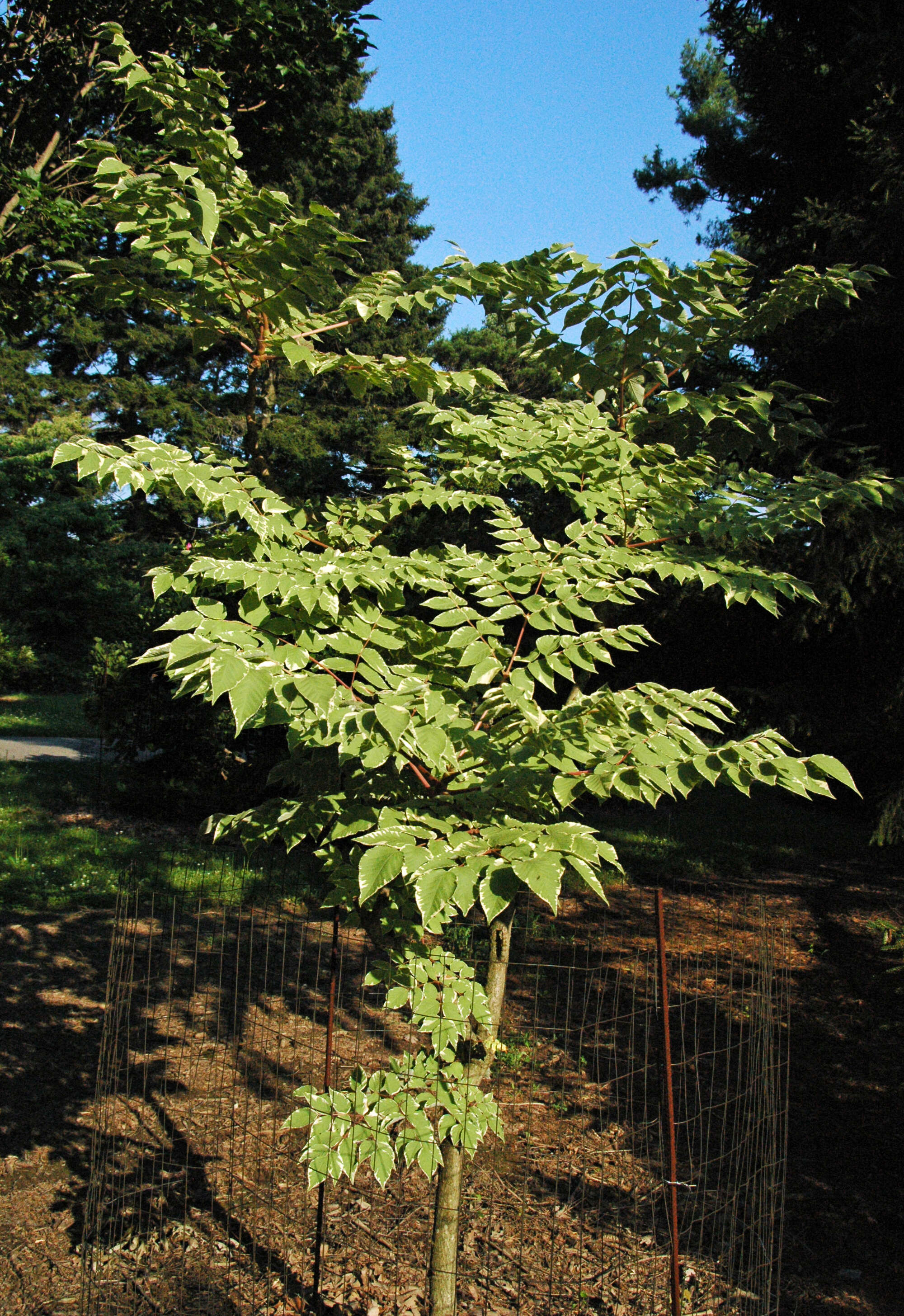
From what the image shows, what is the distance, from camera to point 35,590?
21609mm

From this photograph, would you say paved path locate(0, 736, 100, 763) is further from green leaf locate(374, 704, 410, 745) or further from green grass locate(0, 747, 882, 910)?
green leaf locate(374, 704, 410, 745)

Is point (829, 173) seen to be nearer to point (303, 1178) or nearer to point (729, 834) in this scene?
point (729, 834)

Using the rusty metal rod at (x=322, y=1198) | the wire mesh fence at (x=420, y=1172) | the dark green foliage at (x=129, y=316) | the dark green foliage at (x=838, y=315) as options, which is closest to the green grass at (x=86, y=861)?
the wire mesh fence at (x=420, y=1172)

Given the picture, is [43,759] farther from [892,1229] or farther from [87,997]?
[892,1229]

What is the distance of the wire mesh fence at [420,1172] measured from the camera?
118 inches

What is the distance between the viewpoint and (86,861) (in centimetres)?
777

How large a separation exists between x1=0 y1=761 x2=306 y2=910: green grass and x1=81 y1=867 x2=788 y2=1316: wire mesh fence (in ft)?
4.80

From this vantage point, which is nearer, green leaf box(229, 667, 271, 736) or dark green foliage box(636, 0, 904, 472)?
green leaf box(229, 667, 271, 736)

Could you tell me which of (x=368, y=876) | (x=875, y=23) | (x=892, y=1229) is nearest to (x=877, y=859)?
(x=892, y=1229)

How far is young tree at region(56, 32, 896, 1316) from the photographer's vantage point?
1813 mm

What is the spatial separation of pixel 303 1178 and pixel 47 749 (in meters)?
11.2

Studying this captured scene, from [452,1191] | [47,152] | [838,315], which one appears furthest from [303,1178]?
[47,152]

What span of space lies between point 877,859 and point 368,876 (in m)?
9.03

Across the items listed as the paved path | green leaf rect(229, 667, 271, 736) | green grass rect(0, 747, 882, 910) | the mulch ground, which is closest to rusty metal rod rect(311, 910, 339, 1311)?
the mulch ground
